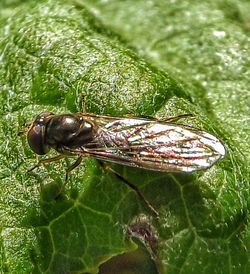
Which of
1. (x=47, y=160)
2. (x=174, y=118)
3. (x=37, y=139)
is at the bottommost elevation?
(x=47, y=160)

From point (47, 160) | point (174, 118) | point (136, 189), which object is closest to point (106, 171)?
point (136, 189)

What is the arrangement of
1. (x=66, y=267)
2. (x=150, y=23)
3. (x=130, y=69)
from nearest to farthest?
(x=66, y=267) → (x=130, y=69) → (x=150, y=23)

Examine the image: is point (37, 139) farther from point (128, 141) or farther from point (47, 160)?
point (128, 141)

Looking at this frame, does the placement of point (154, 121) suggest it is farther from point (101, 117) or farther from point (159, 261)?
point (159, 261)

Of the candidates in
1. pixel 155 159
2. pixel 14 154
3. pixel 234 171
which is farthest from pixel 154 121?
pixel 14 154

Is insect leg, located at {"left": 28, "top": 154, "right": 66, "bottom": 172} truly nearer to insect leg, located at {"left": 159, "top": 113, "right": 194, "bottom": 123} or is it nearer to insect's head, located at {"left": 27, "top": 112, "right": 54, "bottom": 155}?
insect's head, located at {"left": 27, "top": 112, "right": 54, "bottom": 155}

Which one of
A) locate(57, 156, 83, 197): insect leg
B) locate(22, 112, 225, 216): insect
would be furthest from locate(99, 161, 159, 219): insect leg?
locate(57, 156, 83, 197): insect leg

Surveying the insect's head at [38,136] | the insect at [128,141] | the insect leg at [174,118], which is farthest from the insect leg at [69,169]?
the insect leg at [174,118]
